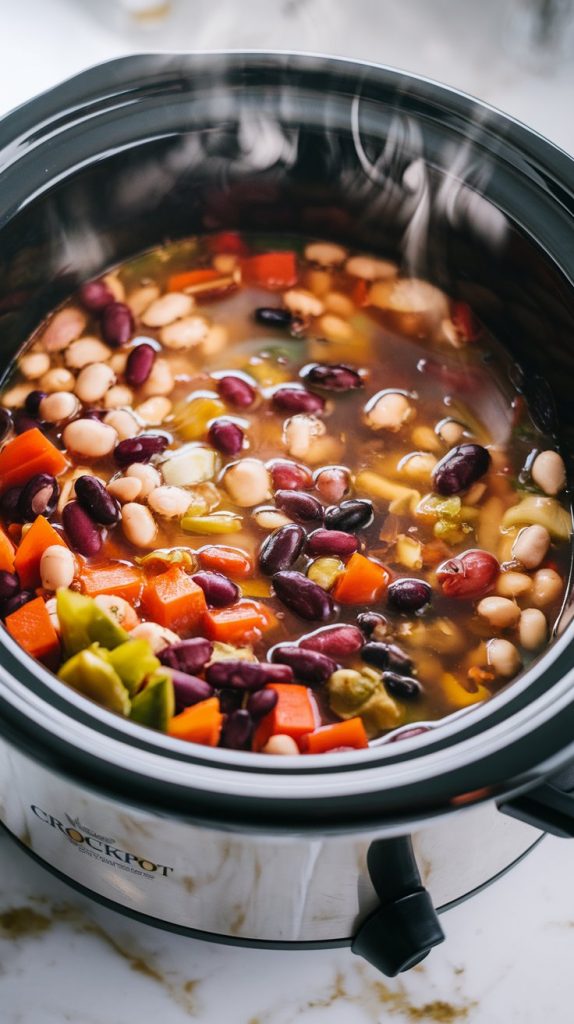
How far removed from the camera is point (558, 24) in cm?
212

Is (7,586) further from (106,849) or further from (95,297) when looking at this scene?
(95,297)

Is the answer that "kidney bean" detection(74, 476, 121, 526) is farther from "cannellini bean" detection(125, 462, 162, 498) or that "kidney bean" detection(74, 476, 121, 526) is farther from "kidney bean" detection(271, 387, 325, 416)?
"kidney bean" detection(271, 387, 325, 416)

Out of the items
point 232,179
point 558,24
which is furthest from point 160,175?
point 558,24

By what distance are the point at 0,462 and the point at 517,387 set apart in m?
0.77

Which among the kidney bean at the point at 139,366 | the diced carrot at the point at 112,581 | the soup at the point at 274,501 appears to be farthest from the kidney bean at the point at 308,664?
the kidney bean at the point at 139,366

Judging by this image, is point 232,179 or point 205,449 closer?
point 205,449

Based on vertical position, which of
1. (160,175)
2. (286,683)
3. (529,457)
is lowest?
(286,683)

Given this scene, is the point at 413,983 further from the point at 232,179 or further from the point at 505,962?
the point at 232,179

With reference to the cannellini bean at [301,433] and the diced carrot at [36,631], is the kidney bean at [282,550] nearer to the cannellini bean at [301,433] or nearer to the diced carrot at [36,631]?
the cannellini bean at [301,433]

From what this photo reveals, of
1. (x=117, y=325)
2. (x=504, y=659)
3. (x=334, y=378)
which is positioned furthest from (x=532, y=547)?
(x=117, y=325)

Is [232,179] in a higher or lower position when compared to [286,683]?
higher

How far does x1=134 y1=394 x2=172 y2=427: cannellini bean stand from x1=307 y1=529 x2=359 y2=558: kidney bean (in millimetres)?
319

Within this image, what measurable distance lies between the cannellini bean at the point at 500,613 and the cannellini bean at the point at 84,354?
688 mm

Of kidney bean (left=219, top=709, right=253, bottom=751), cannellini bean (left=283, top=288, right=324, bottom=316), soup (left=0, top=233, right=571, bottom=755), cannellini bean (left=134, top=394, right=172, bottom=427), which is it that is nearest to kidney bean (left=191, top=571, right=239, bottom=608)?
soup (left=0, top=233, right=571, bottom=755)
